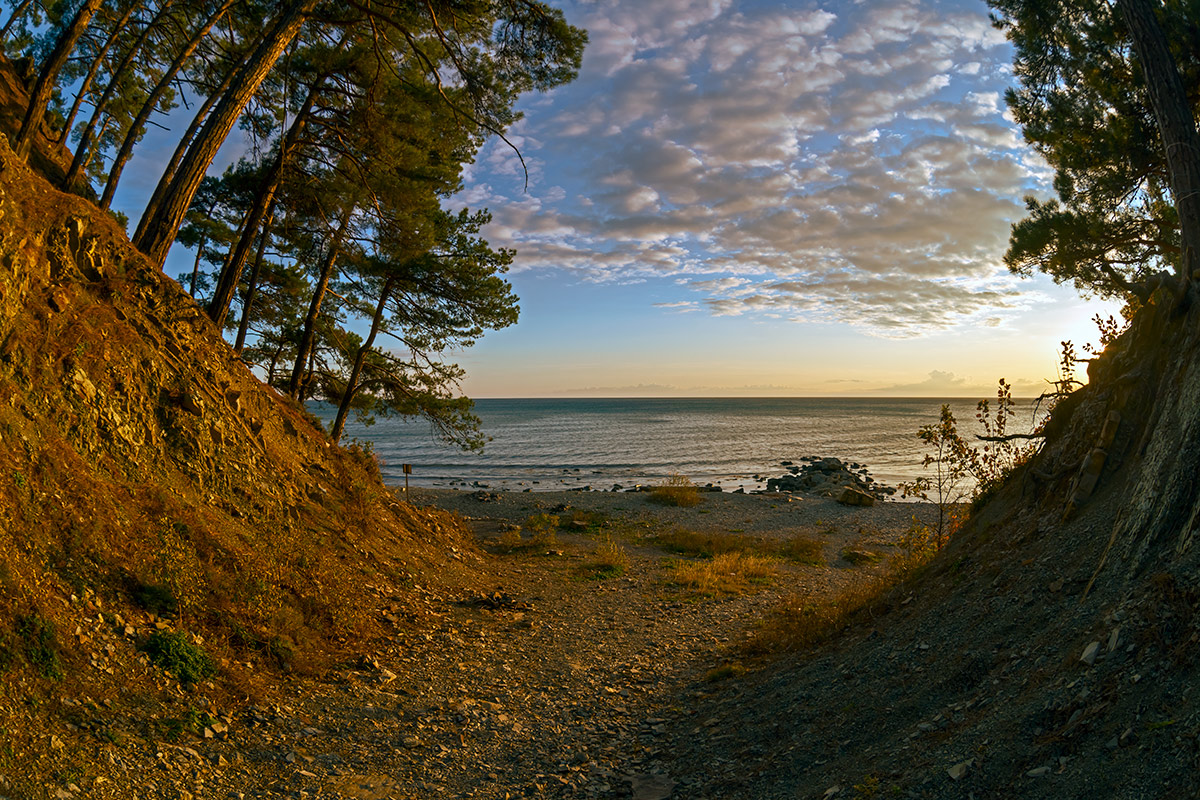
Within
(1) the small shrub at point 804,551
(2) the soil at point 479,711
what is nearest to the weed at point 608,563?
(2) the soil at point 479,711

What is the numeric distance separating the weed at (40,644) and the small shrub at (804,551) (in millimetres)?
13505

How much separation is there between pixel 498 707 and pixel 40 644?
3.67 meters

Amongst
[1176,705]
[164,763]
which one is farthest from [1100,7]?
[164,763]

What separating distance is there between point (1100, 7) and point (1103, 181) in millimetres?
2330

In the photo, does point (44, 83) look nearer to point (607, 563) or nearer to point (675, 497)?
point (607, 563)

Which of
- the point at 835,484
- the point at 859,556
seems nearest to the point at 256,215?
the point at 859,556

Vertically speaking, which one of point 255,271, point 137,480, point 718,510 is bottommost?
point 718,510

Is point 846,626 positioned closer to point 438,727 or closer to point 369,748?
point 438,727

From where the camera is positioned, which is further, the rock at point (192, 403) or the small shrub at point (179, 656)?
the rock at point (192, 403)

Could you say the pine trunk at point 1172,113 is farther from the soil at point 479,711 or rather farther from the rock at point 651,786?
the rock at point 651,786

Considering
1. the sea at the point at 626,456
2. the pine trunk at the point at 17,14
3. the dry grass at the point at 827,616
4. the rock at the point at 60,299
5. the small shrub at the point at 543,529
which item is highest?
the pine trunk at the point at 17,14

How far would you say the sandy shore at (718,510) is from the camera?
1997cm

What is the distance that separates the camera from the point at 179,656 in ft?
16.9

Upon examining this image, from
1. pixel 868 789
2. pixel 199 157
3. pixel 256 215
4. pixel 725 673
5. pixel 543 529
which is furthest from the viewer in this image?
pixel 543 529
